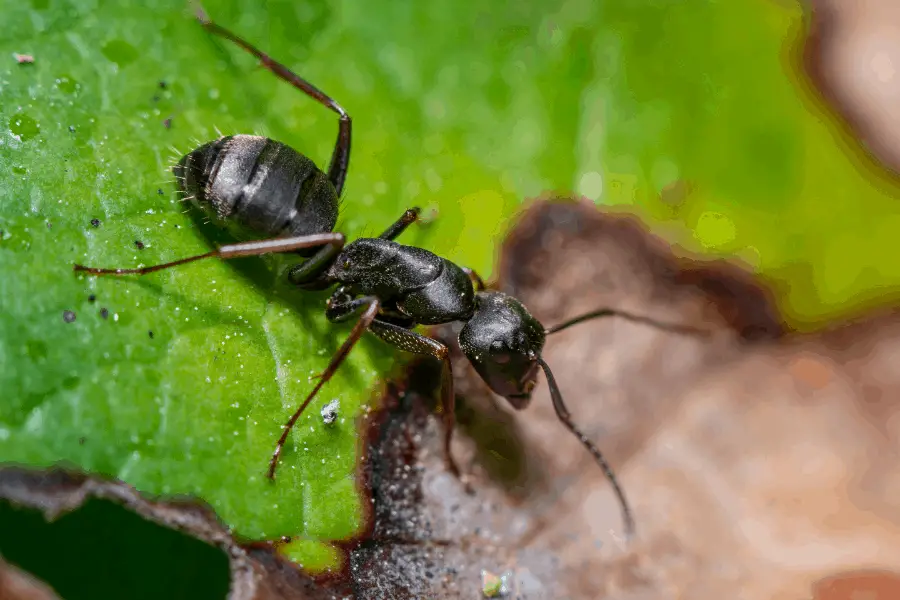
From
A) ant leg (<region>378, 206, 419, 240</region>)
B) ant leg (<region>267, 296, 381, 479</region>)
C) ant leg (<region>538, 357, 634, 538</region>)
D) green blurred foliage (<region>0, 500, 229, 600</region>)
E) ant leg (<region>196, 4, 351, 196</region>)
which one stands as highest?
ant leg (<region>196, 4, 351, 196</region>)

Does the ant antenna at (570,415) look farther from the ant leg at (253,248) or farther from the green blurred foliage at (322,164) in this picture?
the ant leg at (253,248)

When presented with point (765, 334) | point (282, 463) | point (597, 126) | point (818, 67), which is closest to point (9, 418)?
point (282, 463)

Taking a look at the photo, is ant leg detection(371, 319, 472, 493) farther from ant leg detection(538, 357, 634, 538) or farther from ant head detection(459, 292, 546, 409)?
ant leg detection(538, 357, 634, 538)

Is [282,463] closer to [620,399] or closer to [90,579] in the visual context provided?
[90,579]

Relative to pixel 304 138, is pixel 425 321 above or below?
below

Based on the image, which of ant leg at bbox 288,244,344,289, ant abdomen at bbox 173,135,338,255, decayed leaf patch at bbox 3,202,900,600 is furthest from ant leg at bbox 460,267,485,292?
ant abdomen at bbox 173,135,338,255

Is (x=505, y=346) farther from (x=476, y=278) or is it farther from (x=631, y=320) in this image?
(x=631, y=320)
